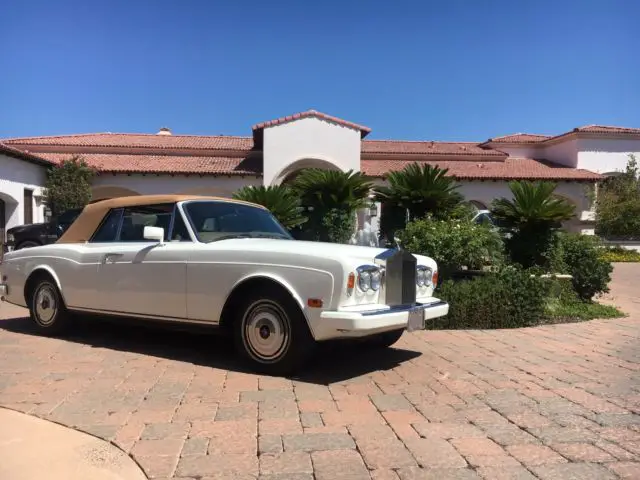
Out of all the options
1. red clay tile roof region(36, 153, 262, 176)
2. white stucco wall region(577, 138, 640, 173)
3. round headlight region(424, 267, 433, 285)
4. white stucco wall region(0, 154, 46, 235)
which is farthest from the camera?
white stucco wall region(577, 138, 640, 173)

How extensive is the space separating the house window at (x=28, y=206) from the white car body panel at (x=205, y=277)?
1550 centimetres

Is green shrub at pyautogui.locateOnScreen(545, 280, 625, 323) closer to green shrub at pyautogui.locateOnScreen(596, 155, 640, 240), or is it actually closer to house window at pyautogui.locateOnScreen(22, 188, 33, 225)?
house window at pyautogui.locateOnScreen(22, 188, 33, 225)

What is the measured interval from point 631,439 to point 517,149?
106ft

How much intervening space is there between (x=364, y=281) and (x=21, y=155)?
61.5 feet

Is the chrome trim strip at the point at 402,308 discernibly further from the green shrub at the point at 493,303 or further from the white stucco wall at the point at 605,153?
the white stucco wall at the point at 605,153

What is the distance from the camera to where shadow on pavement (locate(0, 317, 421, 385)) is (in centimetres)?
491

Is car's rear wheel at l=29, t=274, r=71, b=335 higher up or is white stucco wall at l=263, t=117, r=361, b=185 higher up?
white stucco wall at l=263, t=117, r=361, b=185

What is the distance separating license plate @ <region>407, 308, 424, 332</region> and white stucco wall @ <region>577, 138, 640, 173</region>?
1161 inches

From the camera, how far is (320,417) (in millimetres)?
3666

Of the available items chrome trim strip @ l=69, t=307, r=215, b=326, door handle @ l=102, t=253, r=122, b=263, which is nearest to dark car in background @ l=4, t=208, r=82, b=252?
chrome trim strip @ l=69, t=307, r=215, b=326

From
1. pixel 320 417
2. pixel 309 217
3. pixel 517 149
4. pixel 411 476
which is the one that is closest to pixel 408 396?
pixel 320 417

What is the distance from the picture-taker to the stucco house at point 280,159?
23.3m

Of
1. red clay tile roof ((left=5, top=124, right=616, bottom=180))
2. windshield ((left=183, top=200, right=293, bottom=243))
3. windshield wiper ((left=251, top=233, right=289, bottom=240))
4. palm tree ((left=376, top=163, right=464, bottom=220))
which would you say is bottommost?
windshield wiper ((left=251, top=233, right=289, bottom=240))

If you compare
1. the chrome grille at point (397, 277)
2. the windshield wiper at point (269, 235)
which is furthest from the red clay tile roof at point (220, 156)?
the chrome grille at point (397, 277)
